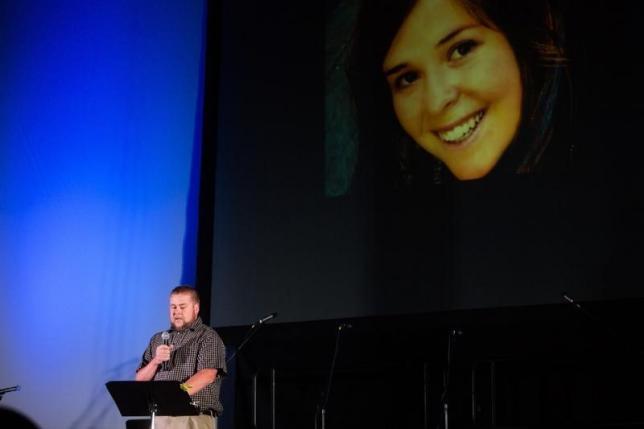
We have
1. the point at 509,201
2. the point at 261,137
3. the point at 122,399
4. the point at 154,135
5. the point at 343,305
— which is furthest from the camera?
the point at 154,135

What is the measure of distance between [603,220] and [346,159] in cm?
180

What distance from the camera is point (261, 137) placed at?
21.2 feet

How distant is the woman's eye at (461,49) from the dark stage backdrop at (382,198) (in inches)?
23.4

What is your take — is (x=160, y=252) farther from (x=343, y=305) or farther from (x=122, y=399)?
(x=122, y=399)

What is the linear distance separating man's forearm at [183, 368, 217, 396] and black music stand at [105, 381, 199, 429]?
112 mm

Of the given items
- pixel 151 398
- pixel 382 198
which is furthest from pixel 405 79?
pixel 151 398

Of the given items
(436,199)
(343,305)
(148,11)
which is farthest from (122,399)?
(148,11)

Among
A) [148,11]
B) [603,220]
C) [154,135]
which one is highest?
[148,11]

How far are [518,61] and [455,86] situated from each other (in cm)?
44

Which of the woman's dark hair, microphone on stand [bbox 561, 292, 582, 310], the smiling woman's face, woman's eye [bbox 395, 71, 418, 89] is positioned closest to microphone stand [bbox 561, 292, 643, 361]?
microphone on stand [bbox 561, 292, 582, 310]

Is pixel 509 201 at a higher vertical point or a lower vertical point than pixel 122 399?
higher

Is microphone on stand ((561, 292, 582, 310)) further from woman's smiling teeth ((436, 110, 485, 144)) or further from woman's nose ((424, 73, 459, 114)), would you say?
woman's nose ((424, 73, 459, 114))

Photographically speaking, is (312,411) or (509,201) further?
(312,411)

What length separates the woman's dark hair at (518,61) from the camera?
5199 millimetres
